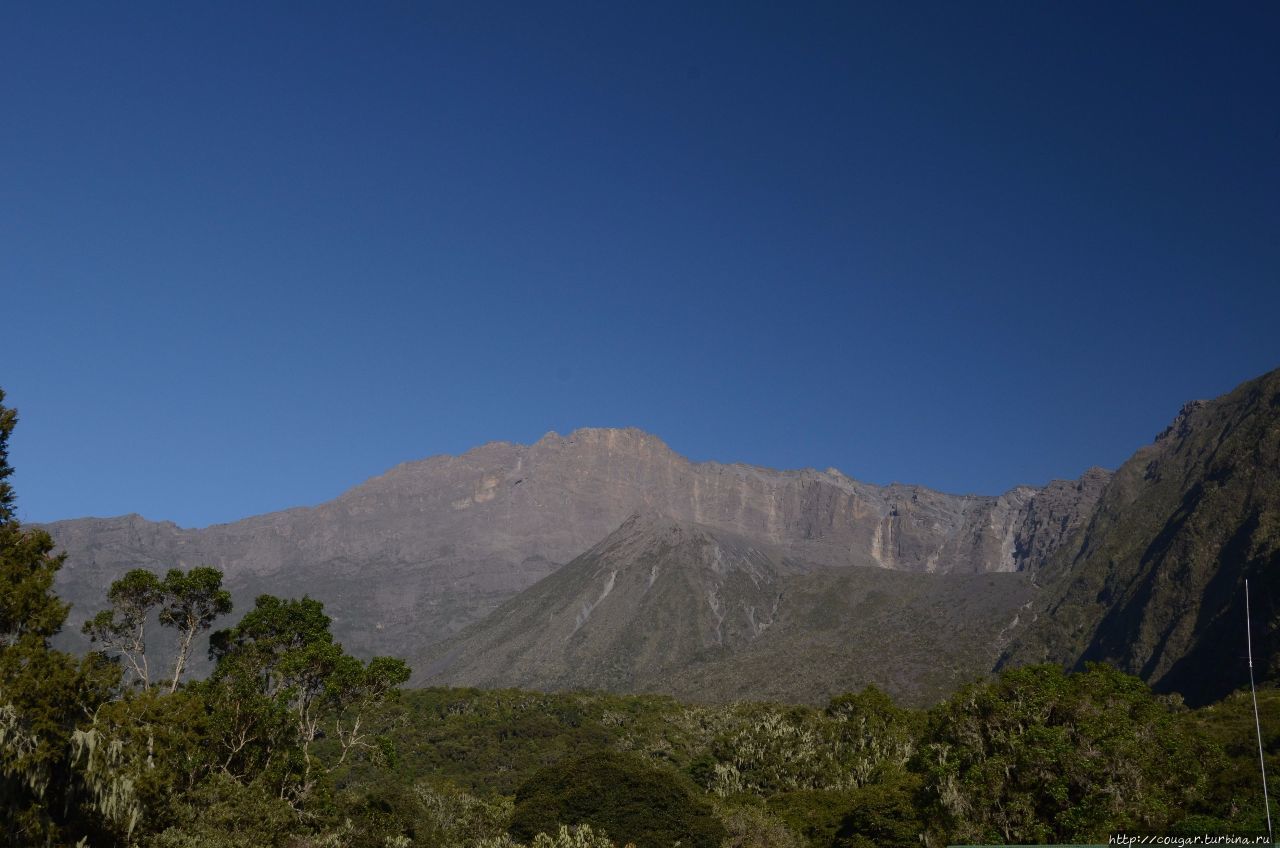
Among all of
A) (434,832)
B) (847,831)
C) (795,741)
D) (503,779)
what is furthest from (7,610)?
(503,779)

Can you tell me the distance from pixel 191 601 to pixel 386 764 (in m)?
14.3

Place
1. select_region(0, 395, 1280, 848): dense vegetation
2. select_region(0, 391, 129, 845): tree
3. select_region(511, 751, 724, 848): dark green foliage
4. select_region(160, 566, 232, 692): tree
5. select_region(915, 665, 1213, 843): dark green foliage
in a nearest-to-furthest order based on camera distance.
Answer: select_region(0, 391, 129, 845): tree, select_region(0, 395, 1280, 848): dense vegetation, select_region(915, 665, 1213, 843): dark green foliage, select_region(160, 566, 232, 692): tree, select_region(511, 751, 724, 848): dark green foliage

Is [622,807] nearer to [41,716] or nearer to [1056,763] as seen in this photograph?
[1056,763]

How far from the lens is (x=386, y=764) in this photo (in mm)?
55219

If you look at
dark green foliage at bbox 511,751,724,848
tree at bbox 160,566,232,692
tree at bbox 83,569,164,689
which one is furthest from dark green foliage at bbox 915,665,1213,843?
tree at bbox 83,569,164,689

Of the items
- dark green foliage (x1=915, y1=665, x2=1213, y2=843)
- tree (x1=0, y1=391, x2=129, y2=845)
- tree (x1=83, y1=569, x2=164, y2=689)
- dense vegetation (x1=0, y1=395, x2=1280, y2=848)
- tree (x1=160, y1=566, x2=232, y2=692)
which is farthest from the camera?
tree (x1=160, y1=566, x2=232, y2=692)

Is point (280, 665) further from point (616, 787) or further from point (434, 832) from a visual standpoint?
point (616, 787)

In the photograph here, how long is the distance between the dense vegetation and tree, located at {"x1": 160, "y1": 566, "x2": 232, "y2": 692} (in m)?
0.12

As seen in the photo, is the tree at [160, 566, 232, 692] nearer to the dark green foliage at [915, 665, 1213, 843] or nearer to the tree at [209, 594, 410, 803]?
the tree at [209, 594, 410, 803]

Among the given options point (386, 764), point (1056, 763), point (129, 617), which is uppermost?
point (129, 617)

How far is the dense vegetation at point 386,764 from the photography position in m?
28.0

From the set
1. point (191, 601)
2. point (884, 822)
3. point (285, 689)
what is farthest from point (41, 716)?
point (884, 822)

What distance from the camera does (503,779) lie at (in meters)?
117

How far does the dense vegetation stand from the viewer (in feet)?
91.9
